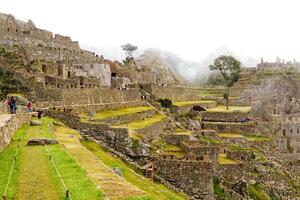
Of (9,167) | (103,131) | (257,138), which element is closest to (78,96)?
A: (103,131)

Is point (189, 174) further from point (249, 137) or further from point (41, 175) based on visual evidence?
point (249, 137)

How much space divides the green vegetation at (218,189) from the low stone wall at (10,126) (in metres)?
12.4

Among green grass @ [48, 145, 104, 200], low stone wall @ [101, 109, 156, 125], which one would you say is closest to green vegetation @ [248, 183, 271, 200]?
low stone wall @ [101, 109, 156, 125]

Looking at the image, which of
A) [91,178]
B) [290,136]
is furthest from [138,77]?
[91,178]

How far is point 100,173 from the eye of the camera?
17000 millimetres

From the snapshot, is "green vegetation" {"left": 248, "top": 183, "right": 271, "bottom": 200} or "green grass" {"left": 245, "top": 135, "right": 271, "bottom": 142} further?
"green grass" {"left": 245, "top": 135, "right": 271, "bottom": 142}

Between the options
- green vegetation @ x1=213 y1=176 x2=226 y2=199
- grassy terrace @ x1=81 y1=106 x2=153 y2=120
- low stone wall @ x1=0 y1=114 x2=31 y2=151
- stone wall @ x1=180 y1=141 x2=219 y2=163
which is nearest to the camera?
low stone wall @ x1=0 y1=114 x2=31 y2=151

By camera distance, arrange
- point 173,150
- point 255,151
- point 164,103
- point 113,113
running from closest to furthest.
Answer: point 173,150
point 113,113
point 255,151
point 164,103

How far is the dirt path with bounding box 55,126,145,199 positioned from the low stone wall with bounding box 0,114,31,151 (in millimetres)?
2169

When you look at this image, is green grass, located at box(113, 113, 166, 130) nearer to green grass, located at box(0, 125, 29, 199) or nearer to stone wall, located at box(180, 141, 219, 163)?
stone wall, located at box(180, 141, 219, 163)

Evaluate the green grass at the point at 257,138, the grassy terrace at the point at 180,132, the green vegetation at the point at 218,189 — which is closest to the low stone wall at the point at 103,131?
the green vegetation at the point at 218,189

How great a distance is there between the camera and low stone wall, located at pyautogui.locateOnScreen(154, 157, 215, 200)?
29.2m

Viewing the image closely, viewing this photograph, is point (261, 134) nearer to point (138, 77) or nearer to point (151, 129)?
point (151, 129)

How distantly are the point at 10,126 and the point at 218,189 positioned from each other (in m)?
14.9
